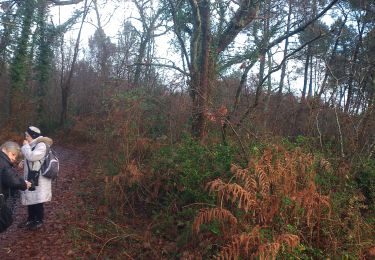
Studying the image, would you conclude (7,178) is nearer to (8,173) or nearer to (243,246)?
(8,173)

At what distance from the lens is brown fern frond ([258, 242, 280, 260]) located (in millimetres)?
4867

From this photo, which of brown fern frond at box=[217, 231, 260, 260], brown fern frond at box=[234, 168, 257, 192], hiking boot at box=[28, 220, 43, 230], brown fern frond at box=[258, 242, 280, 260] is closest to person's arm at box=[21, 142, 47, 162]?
hiking boot at box=[28, 220, 43, 230]

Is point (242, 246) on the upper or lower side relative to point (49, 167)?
lower

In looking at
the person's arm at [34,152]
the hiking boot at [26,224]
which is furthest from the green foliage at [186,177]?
the person's arm at [34,152]

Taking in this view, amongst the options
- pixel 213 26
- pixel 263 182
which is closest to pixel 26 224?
pixel 263 182

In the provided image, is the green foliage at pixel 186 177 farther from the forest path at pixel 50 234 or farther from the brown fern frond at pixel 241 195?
the forest path at pixel 50 234

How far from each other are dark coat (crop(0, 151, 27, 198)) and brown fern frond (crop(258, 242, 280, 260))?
10.8 feet

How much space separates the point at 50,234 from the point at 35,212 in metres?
0.49

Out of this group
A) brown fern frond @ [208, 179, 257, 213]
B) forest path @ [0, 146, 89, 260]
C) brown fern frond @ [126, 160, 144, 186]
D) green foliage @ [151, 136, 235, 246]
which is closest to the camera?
brown fern frond @ [208, 179, 257, 213]

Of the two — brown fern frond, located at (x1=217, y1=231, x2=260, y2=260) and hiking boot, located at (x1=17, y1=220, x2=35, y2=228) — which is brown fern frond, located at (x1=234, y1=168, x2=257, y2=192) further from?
hiking boot, located at (x1=17, y1=220, x2=35, y2=228)

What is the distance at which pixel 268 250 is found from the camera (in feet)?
16.2

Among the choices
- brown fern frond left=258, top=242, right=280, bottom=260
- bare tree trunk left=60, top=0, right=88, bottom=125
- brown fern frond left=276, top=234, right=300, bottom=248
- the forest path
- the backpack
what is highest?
bare tree trunk left=60, top=0, right=88, bottom=125

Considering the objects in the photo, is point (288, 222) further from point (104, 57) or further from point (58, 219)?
point (104, 57)

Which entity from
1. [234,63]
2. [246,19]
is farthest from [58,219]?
[246,19]
